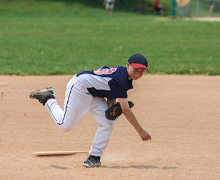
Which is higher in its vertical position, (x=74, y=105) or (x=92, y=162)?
(x=74, y=105)

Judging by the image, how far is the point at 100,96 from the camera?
179 inches

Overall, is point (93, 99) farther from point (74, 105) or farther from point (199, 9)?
point (199, 9)

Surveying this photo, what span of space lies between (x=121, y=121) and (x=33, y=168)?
2523 millimetres

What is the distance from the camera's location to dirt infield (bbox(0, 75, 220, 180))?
14.7ft

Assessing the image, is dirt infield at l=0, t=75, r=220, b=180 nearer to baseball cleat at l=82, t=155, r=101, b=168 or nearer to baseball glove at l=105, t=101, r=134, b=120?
baseball cleat at l=82, t=155, r=101, b=168

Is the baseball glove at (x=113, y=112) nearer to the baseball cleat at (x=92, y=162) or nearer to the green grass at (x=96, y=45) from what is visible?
the baseball cleat at (x=92, y=162)

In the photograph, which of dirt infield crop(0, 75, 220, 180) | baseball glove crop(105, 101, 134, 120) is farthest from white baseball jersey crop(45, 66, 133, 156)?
dirt infield crop(0, 75, 220, 180)

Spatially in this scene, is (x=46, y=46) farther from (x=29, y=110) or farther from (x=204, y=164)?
(x=204, y=164)

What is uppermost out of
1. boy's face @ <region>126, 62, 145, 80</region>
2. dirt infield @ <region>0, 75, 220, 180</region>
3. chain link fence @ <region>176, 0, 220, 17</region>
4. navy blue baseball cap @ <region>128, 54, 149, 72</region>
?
navy blue baseball cap @ <region>128, 54, 149, 72</region>

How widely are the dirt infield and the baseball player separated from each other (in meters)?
0.45

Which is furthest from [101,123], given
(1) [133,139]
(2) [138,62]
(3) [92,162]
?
(1) [133,139]

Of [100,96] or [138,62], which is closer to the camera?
[138,62]

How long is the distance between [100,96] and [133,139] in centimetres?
151

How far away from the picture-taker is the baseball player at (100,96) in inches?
168
